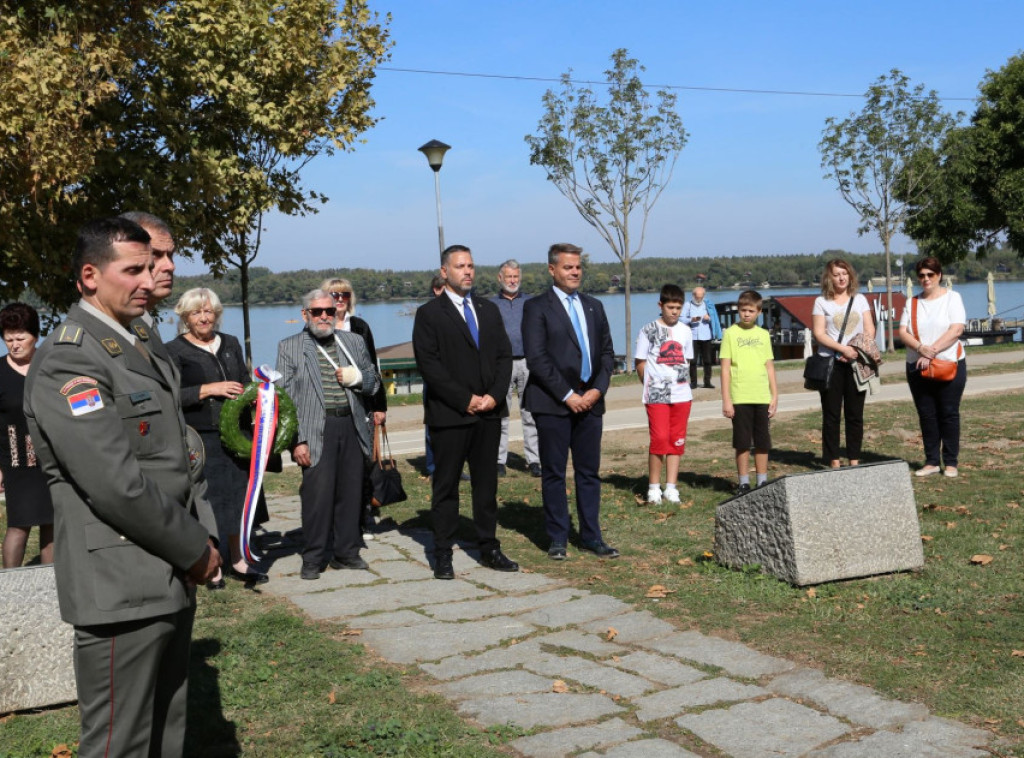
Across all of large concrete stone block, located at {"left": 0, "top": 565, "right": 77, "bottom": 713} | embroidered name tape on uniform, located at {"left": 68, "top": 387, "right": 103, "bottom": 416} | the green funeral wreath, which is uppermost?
embroidered name tape on uniform, located at {"left": 68, "top": 387, "right": 103, "bottom": 416}

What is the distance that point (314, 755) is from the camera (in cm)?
428

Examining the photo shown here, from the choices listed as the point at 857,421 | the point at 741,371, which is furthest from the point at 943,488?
the point at 741,371

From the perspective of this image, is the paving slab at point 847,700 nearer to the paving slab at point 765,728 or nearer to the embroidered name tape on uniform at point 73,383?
the paving slab at point 765,728

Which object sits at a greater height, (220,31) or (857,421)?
(220,31)

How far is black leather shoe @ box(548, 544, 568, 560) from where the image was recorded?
7555mm

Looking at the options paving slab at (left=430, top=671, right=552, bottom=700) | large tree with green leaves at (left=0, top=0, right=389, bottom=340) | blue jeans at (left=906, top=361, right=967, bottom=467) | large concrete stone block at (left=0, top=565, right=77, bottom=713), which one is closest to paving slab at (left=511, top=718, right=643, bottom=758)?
paving slab at (left=430, top=671, right=552, bottom=700)

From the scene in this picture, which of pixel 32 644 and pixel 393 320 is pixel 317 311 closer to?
pixel 32 644

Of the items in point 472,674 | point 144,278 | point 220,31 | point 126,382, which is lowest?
point 472,674

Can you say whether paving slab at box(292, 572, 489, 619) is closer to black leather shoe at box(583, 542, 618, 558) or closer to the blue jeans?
black leather shoe at box(583, 542, 618, 558)

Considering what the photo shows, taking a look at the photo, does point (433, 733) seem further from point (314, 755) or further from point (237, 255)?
point (237, 255)

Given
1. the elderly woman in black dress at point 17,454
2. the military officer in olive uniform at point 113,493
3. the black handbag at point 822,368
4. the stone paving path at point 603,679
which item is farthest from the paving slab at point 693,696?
the black handbag at point 822,368

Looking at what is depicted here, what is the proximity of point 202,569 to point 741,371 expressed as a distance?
6953mm

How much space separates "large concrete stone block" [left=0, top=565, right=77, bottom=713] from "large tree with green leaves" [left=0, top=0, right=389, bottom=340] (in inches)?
308

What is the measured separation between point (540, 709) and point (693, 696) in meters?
0.71
